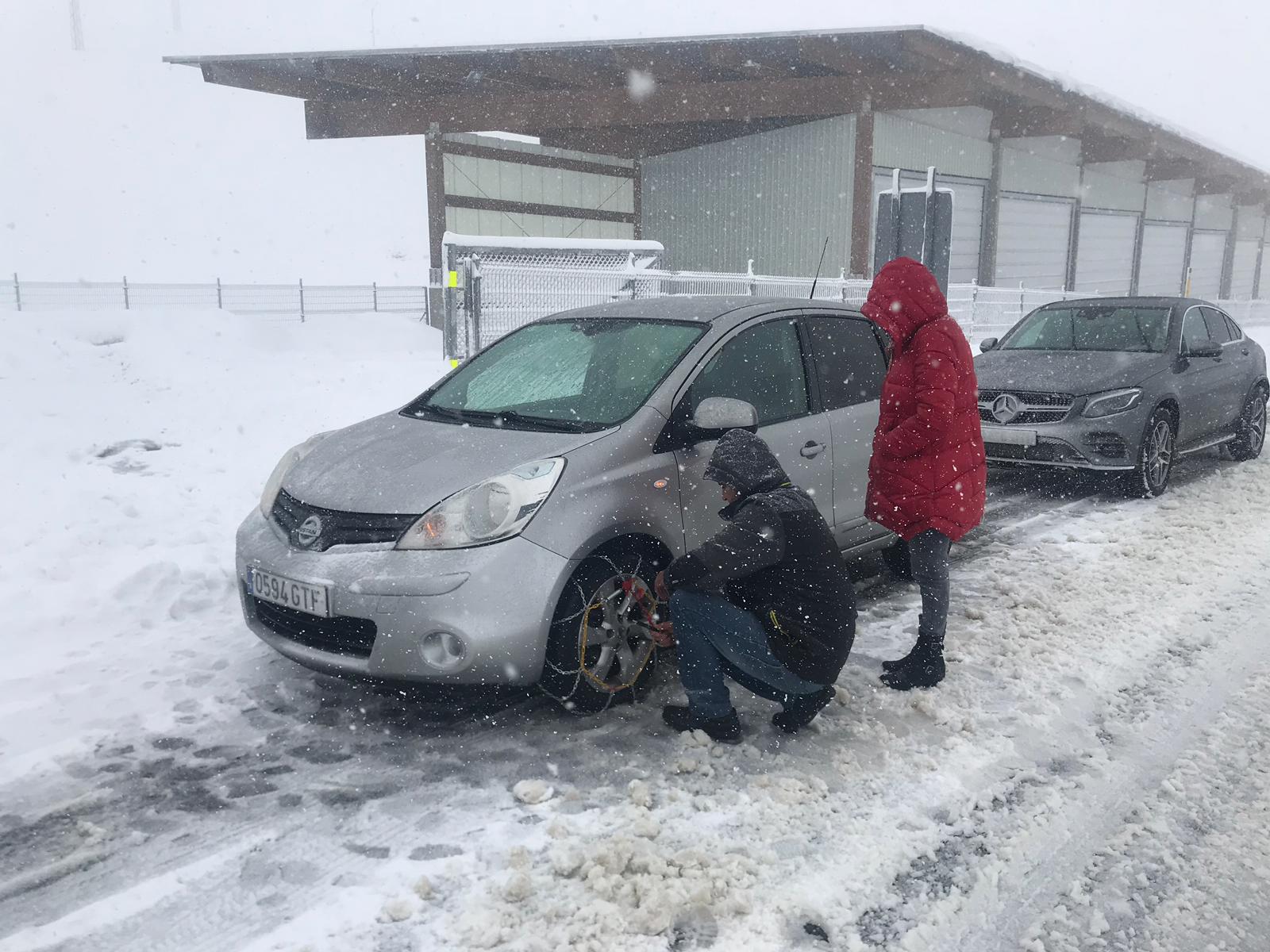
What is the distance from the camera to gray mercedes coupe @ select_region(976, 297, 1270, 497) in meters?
7.53

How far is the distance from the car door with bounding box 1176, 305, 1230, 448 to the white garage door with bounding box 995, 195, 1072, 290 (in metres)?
16.5

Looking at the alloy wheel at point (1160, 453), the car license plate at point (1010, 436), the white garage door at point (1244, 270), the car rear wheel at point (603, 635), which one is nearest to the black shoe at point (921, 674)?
the car rear wheel at point (603, 635)

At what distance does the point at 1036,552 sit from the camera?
6.20 m

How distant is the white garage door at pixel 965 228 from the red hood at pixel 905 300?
19.8m

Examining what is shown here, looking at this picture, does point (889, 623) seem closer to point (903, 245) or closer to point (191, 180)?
point (903, 245)

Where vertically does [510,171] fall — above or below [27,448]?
above

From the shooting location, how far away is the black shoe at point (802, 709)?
3613mm

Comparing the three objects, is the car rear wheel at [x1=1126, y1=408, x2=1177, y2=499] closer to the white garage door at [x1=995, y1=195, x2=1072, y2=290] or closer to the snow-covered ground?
the snow-covered ground

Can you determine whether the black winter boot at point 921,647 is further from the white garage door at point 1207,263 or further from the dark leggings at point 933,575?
the white garage door at point 1207,263

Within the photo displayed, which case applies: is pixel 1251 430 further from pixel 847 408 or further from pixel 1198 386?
pixel 847 408

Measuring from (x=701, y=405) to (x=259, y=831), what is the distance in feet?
7.21

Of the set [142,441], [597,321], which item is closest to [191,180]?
[142,441]

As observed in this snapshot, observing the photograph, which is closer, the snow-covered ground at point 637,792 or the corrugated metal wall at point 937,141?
the snow-covered ground at point 637,792

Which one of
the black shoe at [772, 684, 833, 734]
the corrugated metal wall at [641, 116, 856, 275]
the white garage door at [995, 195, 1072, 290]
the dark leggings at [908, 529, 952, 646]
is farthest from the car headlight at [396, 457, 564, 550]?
the white garage door at [995, 195, 1072, 290]
